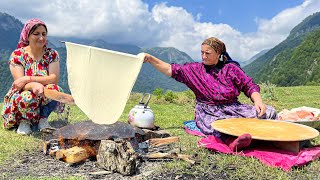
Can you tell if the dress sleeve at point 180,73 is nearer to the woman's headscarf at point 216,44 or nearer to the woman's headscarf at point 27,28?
the woman's headscarf at point 216,44

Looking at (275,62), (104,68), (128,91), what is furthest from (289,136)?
(275,62)

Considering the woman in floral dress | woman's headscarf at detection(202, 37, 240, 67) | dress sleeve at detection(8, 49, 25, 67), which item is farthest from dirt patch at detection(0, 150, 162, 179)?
woman's headscarf at detection(202, 37, 240, 67)

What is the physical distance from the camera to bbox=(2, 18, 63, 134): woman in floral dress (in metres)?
4.70

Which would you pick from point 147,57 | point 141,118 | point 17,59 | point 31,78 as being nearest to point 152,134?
point 141,118

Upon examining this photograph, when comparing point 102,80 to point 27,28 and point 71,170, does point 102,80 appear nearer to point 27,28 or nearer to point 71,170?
point 71,170

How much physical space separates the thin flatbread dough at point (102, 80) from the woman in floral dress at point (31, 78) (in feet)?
4.57

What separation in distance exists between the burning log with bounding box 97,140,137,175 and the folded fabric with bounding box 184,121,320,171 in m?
1.09

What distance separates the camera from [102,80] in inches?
130

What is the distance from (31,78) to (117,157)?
210cm

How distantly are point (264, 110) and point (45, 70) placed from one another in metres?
3.14

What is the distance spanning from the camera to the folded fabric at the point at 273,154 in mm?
3459

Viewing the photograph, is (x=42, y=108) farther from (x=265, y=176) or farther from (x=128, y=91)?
(x=265, y=176)

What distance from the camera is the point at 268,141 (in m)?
4.05

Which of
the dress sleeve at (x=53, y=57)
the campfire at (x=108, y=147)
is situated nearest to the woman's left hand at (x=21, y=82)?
the dress sleeve at (x=53, y=57)
